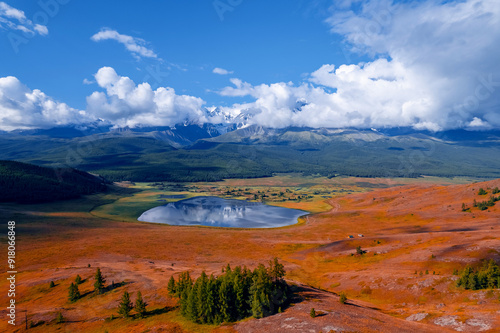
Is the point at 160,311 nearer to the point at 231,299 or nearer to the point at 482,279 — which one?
the point at 231,299

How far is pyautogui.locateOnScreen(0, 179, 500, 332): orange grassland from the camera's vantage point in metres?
39.0

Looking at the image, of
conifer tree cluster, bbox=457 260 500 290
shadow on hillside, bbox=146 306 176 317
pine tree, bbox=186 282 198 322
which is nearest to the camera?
pine tree, bbox=186 282 198 322

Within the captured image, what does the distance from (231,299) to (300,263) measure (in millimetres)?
46902

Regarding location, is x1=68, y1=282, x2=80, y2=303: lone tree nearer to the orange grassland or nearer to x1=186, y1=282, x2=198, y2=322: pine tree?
the orange grassland

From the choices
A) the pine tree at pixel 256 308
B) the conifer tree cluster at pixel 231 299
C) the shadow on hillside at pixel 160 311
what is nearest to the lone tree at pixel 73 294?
the shadow on hillside at pixel 160 311

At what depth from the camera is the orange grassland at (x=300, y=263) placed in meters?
39.0

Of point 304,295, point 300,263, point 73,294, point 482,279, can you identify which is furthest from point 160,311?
point 482,279

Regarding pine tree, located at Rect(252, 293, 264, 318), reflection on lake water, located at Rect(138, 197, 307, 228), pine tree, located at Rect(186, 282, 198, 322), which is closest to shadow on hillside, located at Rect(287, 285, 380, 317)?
pine tree, located at Rect(252, 293, 264, 318)

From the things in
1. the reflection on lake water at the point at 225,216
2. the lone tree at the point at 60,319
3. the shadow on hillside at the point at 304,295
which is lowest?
the reflection on lake water at the point at 225,216

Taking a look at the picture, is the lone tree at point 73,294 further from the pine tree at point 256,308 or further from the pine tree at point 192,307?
the pine tree at point 256,308

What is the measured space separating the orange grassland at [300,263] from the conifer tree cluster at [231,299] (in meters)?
1.76

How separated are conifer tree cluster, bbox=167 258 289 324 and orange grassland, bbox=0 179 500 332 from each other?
176cm

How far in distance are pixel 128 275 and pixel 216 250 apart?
4026 centimetres

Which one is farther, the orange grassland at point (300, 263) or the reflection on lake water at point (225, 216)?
the reflection on lake water at point (225, 216)
